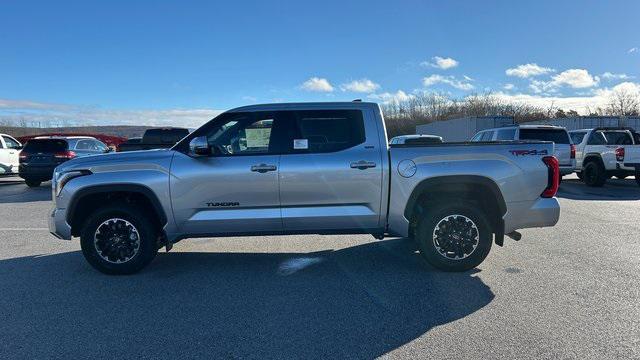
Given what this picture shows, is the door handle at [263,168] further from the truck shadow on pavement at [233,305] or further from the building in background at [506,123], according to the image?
the building in background at [506,123]

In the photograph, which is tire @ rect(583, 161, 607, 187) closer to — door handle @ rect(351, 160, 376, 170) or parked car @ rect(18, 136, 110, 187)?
door handle @ rect(351, 160, 376, 170)

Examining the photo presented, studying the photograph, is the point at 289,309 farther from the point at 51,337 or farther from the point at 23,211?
the point at 23,211

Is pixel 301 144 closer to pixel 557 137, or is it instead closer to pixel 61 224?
pixel 61 224

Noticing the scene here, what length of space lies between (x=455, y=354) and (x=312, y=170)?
2534 millimetres

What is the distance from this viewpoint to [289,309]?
4305 mm

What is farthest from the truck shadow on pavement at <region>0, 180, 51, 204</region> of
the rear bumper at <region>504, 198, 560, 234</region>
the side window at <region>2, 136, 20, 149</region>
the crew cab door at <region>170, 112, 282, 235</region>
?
the rear bumper at <region>504, 198, 560, 234</region>

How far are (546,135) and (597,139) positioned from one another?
8.04ft

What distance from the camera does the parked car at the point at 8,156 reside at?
648 inches

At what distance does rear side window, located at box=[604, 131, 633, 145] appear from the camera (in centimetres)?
1427

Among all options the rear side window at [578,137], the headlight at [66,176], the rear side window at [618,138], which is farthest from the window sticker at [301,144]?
the rear side window at [578,137]

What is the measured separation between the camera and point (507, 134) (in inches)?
556

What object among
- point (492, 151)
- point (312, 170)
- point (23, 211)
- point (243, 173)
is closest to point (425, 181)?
point (492, 151)

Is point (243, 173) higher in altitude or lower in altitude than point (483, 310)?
higher

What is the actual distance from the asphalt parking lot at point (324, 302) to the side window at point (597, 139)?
8981 millimetres
